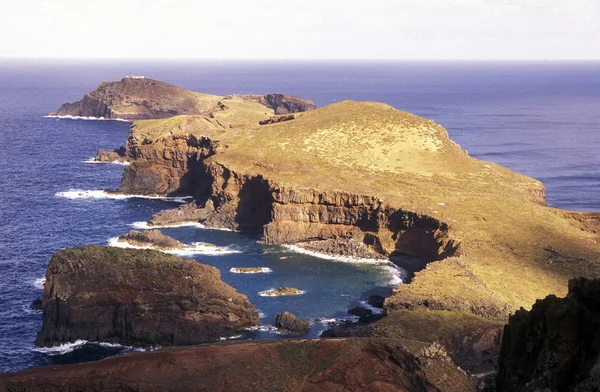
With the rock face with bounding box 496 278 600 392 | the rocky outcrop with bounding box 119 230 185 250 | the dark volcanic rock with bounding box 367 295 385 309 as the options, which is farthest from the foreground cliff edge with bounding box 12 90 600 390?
the rock face with bounding box 496 278 600 392

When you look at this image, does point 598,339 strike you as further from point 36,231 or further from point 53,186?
point 53,186

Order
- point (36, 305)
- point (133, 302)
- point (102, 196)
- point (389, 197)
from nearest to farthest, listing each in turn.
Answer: point (133, 302)
point (36, 305)
point (389, 197)
point (102, 196)

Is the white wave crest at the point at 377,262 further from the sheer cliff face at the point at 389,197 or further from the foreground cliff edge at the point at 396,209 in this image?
the sheer cliff face at the point at 389,197

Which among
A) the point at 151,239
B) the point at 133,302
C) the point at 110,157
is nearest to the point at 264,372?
the point at 133,302

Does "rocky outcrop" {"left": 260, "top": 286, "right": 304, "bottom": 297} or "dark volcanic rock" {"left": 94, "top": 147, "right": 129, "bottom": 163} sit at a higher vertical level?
"dark volcanic rock" {"left": 94, "top": 147, "right": 129, "bottom": 163}

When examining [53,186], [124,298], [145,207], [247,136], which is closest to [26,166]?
[53,186]

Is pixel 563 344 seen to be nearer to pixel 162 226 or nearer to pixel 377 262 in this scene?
pixel 377 262

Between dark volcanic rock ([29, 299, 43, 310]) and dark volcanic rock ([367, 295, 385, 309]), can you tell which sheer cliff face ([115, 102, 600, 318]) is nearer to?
dark volcanic rock ([367, 295, 385, 309])
